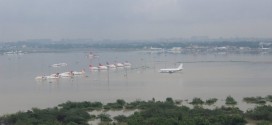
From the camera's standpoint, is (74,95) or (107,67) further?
(107,67)

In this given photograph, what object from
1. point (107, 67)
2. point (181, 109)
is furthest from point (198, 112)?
point (107, 67)

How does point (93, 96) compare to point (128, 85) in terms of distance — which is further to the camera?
point (128, 85)

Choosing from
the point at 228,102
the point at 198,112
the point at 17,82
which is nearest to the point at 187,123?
the point at 198,112

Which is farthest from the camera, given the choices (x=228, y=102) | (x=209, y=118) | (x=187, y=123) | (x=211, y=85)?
(x=211, y=85)

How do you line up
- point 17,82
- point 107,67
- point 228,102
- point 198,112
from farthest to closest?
point 107,67 → point 17,82 → point 228,102 → point 198,112

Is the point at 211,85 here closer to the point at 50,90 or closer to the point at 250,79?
the point at 250,79

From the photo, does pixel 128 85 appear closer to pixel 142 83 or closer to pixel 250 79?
pixel 142 83

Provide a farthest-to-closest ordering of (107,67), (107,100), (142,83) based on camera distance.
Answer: (107,67) < (142,83) < (107,100)

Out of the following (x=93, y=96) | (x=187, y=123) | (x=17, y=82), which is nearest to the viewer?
(x=187, y=123)
